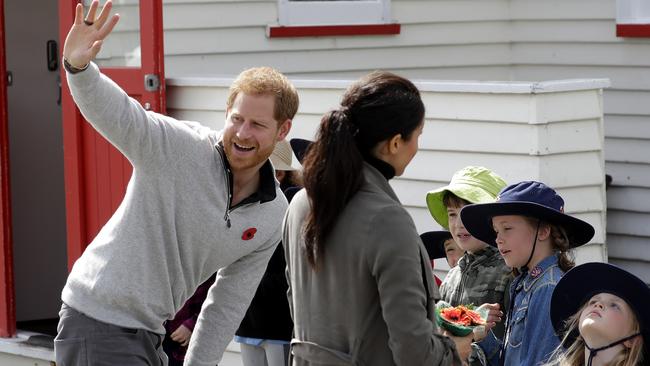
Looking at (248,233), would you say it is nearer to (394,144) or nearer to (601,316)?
(394,144)

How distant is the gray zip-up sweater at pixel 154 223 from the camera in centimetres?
425

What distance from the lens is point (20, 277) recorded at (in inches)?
344

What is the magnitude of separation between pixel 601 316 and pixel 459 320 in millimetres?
502

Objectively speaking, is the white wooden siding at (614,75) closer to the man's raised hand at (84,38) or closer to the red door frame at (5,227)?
the red door frame at (5,227)

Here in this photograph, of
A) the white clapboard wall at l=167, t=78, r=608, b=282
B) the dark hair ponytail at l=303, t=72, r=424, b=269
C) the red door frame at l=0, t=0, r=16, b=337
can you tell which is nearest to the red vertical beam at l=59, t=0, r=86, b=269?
the red door frame at l=0, t=0, r=16, b=337

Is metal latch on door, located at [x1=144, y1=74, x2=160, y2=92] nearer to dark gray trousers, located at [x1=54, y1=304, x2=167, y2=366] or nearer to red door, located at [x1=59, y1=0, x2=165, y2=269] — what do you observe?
red door, located at [x1=59, y1=0, x2=165, y2=269]

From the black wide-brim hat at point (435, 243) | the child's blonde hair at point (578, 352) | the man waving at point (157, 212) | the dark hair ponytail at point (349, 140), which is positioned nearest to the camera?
the dark hair ponytail at point (349, 140)

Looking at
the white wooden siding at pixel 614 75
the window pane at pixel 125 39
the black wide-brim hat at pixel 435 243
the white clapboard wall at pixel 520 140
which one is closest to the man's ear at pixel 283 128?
the black wide-brim hat at pixel 435 243

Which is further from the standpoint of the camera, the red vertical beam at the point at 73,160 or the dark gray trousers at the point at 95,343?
the red vertical beam at the point at 73,160

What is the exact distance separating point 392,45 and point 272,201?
487 cm

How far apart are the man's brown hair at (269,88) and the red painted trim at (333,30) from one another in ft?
14.0

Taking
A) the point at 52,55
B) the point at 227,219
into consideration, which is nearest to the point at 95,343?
the point at 227,219

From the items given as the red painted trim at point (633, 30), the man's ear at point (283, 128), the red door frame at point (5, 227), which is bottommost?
the red door frame at point (5, 227)

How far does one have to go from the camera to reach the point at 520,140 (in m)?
5.94
